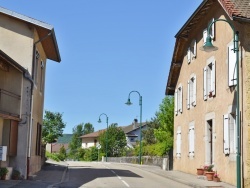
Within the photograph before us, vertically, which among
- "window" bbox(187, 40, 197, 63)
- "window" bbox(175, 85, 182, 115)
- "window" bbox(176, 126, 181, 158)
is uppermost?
"window" bbox(187, 40, 197, 63)

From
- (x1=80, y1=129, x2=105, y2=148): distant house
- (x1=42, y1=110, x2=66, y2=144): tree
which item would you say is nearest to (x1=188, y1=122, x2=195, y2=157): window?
(x1=42, y1=110, x2=66, y2=144): tree

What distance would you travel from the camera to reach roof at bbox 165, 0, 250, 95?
1762 cm

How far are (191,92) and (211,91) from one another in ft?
14.4

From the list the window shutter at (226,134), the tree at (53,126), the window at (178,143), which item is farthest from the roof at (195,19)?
the tree at (53,126)

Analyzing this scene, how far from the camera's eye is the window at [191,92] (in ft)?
85.4

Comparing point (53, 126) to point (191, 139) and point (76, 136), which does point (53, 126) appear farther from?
point (76, 136)

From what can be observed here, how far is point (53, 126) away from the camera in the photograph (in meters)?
46.3

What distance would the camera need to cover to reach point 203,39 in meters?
24.3

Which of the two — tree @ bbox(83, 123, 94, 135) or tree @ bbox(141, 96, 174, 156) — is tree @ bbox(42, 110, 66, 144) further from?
tree @ bbox(83, 123, 94, 135)

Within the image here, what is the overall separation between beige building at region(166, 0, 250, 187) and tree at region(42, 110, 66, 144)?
17.1 meters

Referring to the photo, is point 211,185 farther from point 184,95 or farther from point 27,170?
point 184,95

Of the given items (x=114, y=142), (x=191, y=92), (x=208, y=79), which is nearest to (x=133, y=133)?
(x=114, y=142)

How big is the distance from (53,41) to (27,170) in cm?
671

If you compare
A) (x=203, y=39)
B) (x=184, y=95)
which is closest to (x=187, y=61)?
(x=184, y=95)
